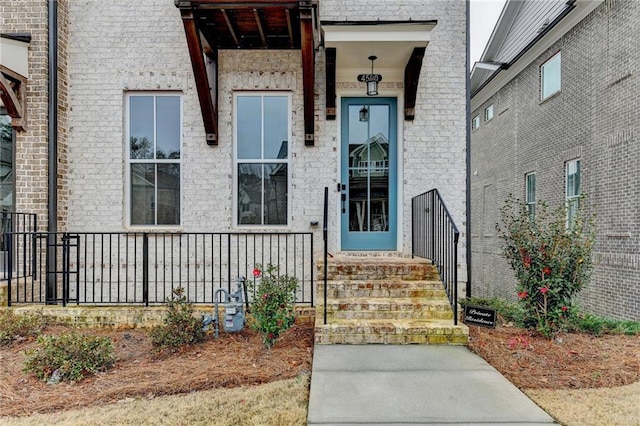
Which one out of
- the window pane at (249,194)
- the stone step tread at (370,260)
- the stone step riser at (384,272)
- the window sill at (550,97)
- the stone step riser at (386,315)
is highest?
the window sill at (550,97)

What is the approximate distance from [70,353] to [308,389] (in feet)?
7.40

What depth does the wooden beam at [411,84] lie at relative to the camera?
5.87 m

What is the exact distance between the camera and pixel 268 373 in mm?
3832

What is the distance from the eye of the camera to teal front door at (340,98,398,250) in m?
6.44

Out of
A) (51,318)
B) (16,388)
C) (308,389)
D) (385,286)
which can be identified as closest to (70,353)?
(16,388)

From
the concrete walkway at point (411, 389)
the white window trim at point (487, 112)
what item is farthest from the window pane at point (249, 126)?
the white window trim at point (487, 112)

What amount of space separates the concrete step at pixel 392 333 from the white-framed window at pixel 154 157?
3125 mm

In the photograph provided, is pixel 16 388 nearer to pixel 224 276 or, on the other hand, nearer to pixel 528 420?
pixel 224 276

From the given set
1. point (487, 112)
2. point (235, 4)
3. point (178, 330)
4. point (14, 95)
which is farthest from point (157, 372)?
point (487, 112)

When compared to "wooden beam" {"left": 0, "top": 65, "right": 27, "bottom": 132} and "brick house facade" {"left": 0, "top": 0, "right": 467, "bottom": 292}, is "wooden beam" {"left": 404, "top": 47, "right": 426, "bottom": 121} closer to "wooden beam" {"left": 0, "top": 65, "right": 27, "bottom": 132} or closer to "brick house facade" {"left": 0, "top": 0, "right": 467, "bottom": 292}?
"brick house facade" {"left": 0, "top": 0, "right": 467, "bottom": 292}

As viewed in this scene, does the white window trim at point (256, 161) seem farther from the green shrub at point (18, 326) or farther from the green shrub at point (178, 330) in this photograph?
the green shrub at point (18, 326)

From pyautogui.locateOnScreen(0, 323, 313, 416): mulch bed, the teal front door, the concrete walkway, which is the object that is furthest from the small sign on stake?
pyautogui.locateOnScreen(0, 323, 313, 416): mulch bed

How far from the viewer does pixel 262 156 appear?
643 centimetres

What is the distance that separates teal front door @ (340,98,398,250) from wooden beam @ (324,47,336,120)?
328 mm
